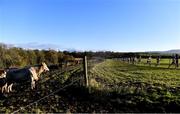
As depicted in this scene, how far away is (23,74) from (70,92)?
13.7ft

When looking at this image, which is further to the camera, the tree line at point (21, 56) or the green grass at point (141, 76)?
the tree line at point (21, 56)

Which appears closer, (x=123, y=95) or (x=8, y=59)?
(x=123, y=95)

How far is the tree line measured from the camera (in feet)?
259

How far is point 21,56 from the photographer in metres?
87.2

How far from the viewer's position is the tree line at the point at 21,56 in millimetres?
78875

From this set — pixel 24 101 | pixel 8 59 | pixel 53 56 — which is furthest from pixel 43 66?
pixel 53 56

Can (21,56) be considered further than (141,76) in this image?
Yes

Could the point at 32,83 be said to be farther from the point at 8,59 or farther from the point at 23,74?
the point at 8,59

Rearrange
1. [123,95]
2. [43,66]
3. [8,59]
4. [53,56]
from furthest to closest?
[53,56], [8,59], [43,66], [123,95]

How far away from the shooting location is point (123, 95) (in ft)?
46.0

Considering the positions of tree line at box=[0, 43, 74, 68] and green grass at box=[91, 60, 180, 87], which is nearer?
green grass at box=[91, 60, 180, 87]

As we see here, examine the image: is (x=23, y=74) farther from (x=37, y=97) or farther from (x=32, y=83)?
(x=37, y=97)

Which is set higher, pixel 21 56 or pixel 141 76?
pixel 141 76

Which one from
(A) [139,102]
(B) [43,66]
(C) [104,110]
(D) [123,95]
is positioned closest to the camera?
(C) [104,110]
